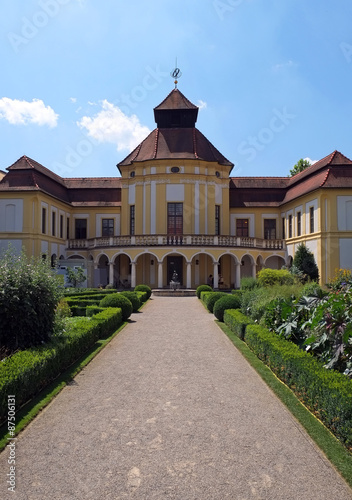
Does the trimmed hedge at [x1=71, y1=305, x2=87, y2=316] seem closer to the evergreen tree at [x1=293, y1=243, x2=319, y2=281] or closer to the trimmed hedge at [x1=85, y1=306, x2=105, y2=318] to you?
the trimmed hedge at [x1=85, y1=306, x2=105, y2=318]

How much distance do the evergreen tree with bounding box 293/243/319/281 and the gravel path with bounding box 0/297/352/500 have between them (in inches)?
891

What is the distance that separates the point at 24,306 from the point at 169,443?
207 inches

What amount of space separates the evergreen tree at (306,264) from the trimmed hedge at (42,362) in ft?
72.5

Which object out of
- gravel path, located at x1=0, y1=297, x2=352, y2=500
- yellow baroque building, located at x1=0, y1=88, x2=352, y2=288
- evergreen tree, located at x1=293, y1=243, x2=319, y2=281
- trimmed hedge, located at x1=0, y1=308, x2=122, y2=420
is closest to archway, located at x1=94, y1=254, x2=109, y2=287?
yellow baroque building, located at x1=0, y1=88, x2=352, y2=288

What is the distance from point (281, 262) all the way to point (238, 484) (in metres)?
36.2

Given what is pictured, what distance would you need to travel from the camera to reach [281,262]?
39281 mm

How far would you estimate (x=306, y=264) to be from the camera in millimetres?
30703

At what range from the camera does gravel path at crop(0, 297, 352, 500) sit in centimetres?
444

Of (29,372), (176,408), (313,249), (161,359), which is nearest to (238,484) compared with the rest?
(176,408)

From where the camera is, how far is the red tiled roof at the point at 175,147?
37.2 meters

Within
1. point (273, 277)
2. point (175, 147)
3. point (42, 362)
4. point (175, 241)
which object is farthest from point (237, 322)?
point (175, 147)

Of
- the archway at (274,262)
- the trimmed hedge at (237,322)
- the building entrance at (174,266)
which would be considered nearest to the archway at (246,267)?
the archway at (274,262)

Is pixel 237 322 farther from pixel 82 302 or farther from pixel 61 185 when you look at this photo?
pixel 61 185

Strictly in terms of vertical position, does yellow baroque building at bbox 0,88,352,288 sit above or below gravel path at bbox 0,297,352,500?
above
